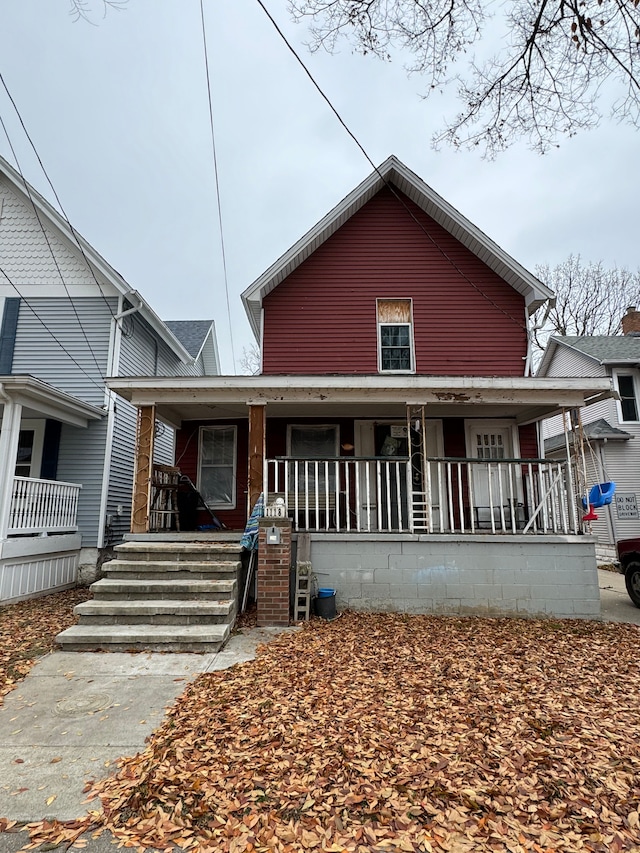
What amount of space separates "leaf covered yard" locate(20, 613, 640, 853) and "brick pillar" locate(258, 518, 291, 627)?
1251 mm

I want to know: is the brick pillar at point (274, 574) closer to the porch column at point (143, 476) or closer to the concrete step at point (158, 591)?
the concrete step at point (158, 591)

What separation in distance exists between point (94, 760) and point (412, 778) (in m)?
1.94

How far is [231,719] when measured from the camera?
340 cm

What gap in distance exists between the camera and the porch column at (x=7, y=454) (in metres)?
7.23

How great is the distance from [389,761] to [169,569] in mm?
4153

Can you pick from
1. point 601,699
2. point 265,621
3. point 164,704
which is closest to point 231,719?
point 164,704

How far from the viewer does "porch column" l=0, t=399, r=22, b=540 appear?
7227 millimetres

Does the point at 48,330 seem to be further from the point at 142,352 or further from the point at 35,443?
the point at 35,443

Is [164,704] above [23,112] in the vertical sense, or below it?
below

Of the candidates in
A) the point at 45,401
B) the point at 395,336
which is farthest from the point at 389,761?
the point at 395,336

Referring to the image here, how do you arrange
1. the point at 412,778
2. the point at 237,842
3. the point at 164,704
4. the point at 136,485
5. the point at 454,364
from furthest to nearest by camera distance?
1. the point at 454,364
2. the point at 136,485
3. the point at 164,704
4. the point at 412,778
5. the point at 237,842

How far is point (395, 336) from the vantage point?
972 centimetres

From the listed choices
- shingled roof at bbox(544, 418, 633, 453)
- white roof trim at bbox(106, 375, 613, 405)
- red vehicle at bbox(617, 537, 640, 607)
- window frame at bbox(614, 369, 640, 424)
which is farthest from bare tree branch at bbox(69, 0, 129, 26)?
window frame at bbox(614, 369, 640, 424)

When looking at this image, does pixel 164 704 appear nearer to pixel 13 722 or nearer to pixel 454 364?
pixel 13 722
